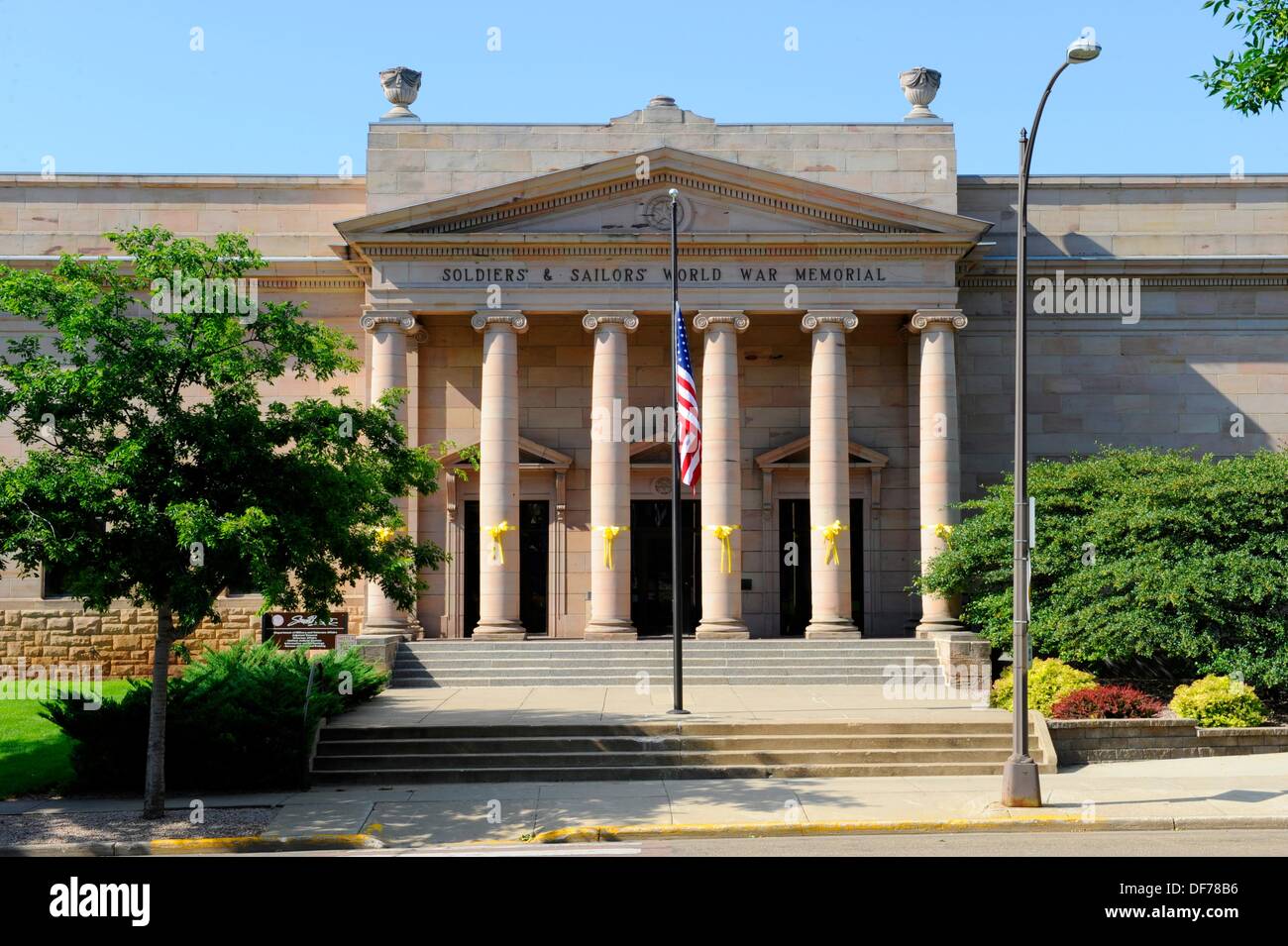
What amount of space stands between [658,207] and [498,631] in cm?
1122

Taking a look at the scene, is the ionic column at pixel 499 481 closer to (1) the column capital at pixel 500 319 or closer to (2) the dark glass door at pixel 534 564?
(1) the column capital at pixel 500 319

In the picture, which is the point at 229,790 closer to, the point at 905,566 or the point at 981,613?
the point at 981,613

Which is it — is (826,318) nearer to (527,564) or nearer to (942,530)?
(942,530)

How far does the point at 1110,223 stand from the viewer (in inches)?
1416

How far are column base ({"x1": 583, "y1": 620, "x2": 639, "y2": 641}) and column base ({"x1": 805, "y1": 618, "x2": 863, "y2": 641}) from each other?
14.2 feet

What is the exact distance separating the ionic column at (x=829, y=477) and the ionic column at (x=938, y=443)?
1.85 meters

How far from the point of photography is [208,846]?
15367 mm

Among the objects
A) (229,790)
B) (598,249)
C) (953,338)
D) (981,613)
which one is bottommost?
(229,790)

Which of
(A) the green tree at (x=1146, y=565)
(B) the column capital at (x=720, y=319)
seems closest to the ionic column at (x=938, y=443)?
(A) the green tree at (x=1146, y=565)

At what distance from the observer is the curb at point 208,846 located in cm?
1512

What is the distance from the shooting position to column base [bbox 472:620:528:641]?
30.6 metres

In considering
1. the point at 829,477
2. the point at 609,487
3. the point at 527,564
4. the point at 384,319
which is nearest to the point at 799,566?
the point at 829,477

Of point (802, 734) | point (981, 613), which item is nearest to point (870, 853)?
point (802, 734)

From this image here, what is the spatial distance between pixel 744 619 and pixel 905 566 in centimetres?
457
